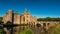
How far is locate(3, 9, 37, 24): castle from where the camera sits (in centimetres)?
6606

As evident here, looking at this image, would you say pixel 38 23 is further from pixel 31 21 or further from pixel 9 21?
pixel 9 21

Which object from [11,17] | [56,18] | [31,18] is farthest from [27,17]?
[56,18]

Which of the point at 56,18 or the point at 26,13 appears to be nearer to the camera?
the point at 26,13

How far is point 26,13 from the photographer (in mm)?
68625

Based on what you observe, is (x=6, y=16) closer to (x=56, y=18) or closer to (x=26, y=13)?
(x=26, y=13)

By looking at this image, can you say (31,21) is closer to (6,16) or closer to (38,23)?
(38,23)

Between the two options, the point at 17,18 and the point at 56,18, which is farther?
the point at 56,18

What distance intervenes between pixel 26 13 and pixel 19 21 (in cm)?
354

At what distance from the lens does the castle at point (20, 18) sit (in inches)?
2601

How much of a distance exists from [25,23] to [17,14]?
3.94m

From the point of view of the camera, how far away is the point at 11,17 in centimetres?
6662

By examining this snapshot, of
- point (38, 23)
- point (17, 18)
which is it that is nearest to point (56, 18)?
point (38, 23)

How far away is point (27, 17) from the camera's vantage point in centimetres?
6875

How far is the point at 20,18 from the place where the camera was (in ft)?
222
